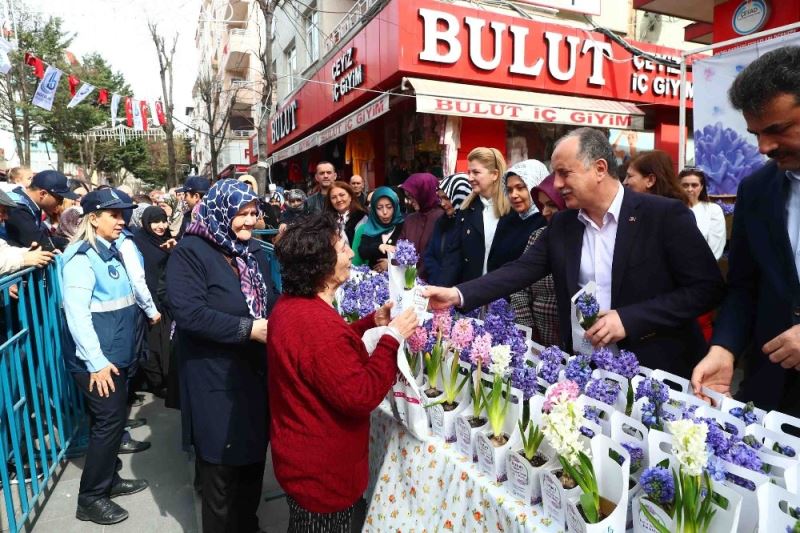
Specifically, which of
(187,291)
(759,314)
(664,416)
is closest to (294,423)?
(187,291)

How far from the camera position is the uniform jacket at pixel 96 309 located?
9.15 feet

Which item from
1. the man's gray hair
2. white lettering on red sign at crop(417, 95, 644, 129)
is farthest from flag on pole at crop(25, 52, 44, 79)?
the man's gray hair

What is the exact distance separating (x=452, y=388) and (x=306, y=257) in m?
0.78

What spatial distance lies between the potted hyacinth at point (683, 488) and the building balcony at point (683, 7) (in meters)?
8.08

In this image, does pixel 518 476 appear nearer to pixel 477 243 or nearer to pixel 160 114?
pixel 477 243

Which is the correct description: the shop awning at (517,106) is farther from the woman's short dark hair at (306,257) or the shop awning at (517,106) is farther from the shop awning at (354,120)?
the woman's short dark hair at (306,257)

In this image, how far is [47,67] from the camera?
12.1 m

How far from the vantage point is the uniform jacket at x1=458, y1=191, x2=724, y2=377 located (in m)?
2.01

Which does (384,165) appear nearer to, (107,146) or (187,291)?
(187,291)

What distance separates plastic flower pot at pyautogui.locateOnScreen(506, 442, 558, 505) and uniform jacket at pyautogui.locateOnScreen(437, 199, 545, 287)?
1.97 metres

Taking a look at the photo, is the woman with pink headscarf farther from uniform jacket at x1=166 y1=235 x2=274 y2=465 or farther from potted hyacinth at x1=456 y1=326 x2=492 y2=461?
potted hyacinth at x1=456 y1=326 x2=492 y2=461

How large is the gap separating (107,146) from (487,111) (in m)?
38.9

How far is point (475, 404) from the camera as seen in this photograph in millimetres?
1825

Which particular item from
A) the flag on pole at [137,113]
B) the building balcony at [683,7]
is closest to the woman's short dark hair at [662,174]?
the building balcony at [683,7]
